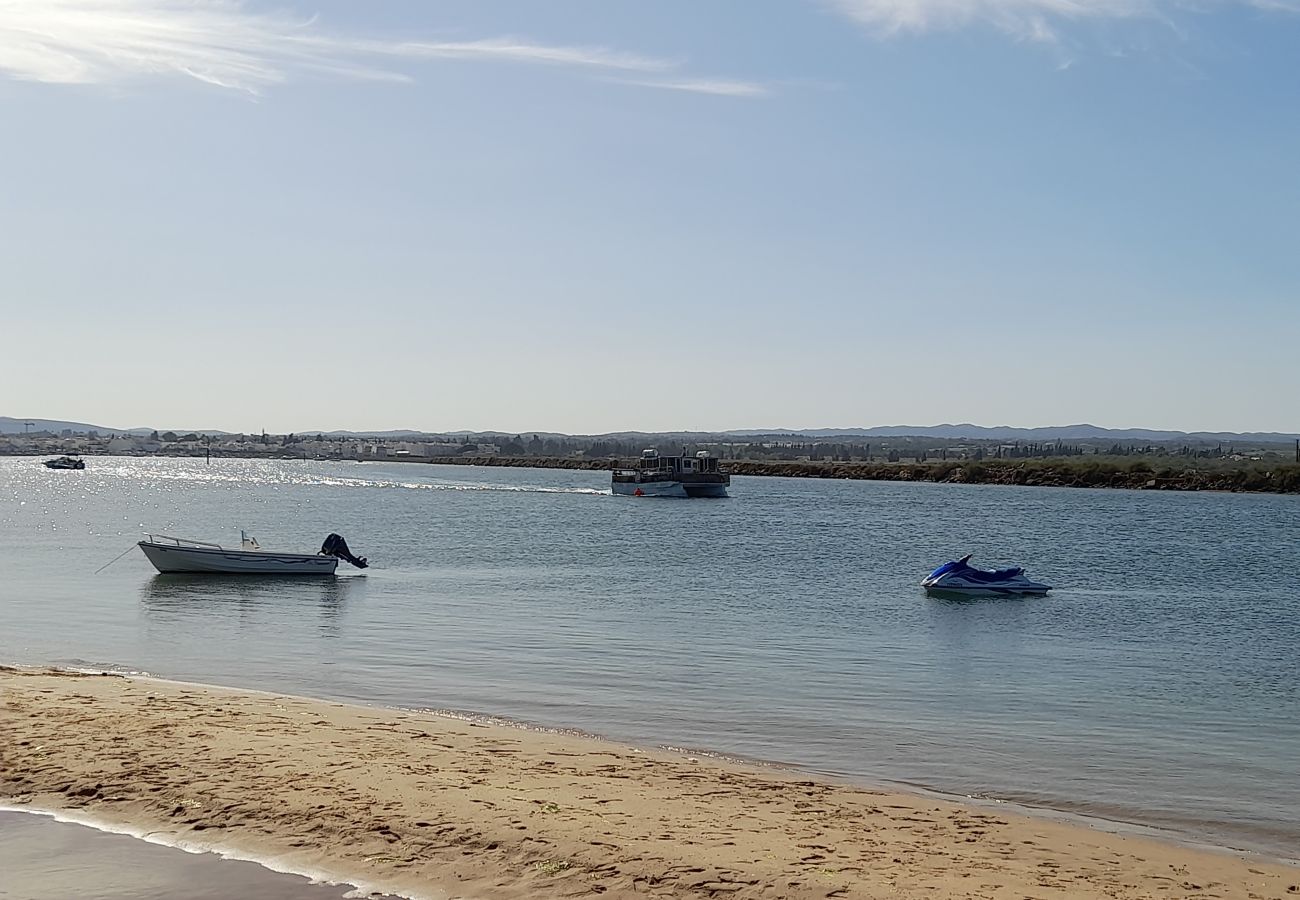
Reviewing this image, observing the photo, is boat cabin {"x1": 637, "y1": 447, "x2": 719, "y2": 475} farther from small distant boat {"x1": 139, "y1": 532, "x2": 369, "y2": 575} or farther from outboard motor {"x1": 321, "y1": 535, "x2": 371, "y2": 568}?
small distant boat {"x1": 139, "y1": 532, "x2": 369, "y2": 575}

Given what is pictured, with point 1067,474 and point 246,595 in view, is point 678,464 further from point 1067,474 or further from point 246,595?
point 246,595

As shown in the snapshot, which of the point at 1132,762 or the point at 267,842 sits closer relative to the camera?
the point at 267,842

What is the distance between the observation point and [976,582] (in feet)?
117

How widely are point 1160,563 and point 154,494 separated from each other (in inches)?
3355

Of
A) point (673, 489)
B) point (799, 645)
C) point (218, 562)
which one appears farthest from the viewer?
point (673, 489)

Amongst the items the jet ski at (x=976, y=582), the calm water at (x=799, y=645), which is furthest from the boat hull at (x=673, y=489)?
the jet ski at (x=976, y=582)

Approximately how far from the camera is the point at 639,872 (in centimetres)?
892

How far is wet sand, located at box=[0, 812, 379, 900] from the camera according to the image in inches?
327

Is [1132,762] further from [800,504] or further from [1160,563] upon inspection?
[800,504]

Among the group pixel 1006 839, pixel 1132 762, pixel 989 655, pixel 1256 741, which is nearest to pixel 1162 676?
pixel 989 655

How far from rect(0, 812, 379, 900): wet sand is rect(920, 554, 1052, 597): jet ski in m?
28.9

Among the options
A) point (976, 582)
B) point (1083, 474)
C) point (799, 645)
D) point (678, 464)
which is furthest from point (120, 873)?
point (1083, 474)

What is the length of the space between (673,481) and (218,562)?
6328 centimetres

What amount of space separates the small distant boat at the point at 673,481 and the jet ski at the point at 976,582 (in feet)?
202
